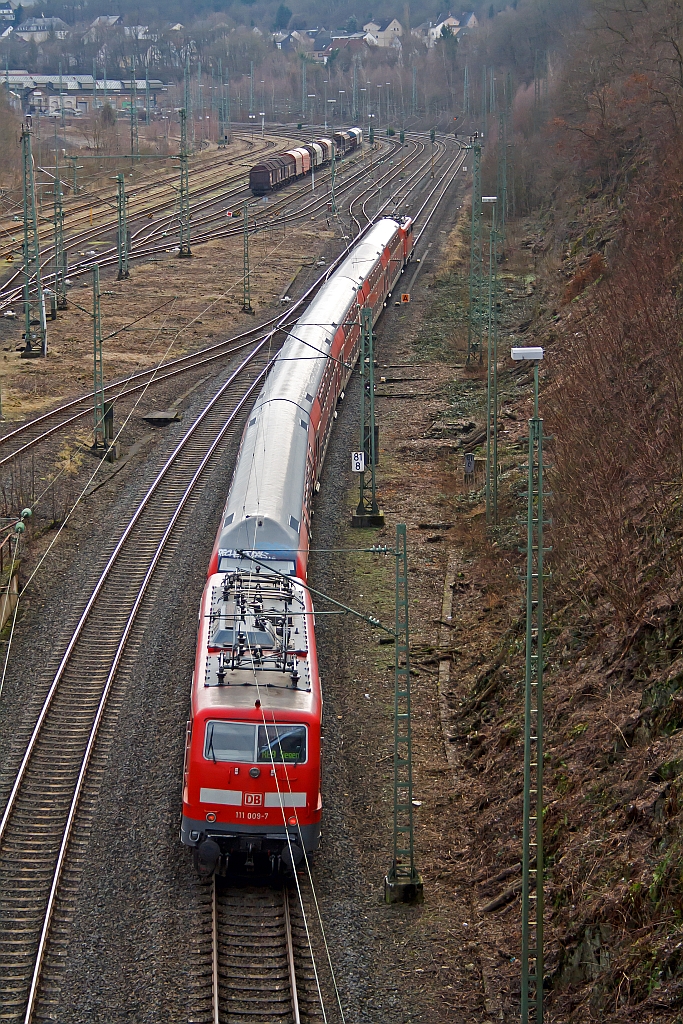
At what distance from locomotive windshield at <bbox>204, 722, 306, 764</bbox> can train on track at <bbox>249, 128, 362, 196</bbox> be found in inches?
2502

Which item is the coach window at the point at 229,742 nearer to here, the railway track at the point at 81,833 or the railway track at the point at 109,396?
the railway track at the point at 81,833

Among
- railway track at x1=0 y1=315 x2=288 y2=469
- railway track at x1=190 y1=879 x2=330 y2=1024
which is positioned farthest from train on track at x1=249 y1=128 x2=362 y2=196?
railway track at x1=190 y1=879 x2=330 y2=1024

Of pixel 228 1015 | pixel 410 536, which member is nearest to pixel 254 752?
pixel 228 1015

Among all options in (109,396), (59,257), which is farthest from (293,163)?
(109,396)

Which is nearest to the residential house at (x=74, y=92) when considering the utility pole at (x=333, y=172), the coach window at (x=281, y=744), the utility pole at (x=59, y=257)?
the utility pole at (x=333, y=172)

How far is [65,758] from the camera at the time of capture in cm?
1981

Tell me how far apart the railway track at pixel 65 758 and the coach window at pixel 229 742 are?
8.60ft

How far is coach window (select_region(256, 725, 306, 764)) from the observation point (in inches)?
661

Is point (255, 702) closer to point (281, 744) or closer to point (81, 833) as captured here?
point (281, 744)

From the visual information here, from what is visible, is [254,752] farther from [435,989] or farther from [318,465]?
[318,465]

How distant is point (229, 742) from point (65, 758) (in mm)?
4170

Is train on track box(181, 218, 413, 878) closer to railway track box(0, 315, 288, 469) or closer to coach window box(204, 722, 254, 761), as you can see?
coach window box(204, 722, 254, 761)

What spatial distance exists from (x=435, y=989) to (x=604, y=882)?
2.43 meters

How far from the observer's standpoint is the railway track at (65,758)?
15719mm
